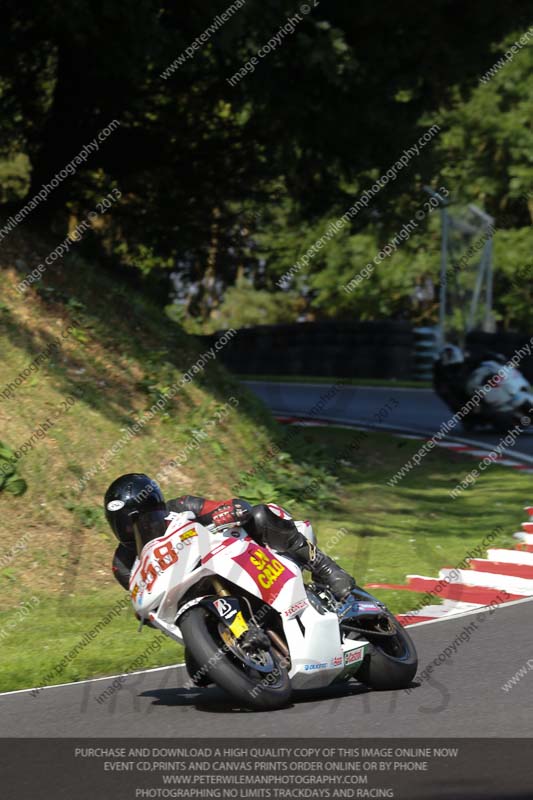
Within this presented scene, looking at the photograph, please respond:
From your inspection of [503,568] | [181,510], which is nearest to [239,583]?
[181,510]

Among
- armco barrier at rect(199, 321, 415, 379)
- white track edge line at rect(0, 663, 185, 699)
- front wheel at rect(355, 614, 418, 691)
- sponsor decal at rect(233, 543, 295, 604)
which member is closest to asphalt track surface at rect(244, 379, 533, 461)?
armco barrier at rect(199, 321, 415, 379)

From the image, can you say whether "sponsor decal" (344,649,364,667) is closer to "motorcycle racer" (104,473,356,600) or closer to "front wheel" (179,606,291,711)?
"front wheel" (179,606,291,711)

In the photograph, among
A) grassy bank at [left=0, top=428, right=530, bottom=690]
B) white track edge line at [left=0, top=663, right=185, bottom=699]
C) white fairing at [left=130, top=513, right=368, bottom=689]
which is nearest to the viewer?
white fairing at [left=130, top=513, right=368, bottom=689]

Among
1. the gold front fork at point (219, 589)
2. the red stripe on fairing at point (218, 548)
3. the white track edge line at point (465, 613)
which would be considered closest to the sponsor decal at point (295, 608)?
the gold front fork at point (219, 589)

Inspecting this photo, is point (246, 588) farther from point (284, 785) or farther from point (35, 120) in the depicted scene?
point (35, 120)

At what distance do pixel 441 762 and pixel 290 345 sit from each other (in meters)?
25.6

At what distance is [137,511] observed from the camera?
668 centimetres

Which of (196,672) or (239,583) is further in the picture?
(239,583)

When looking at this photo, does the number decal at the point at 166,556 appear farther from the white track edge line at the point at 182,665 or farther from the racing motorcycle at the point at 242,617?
the white track edge line at the point at 182,665

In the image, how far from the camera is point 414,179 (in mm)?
20250

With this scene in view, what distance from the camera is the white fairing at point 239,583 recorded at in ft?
21.0

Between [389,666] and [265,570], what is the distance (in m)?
0.91

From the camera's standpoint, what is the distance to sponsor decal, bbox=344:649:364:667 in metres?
6.70

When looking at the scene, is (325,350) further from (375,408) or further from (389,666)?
(389,666)
